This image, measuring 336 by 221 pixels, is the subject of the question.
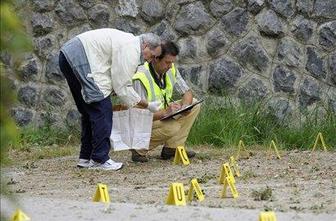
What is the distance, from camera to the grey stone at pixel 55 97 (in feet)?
38.5

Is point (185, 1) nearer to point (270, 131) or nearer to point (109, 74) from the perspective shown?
point (270, 131)

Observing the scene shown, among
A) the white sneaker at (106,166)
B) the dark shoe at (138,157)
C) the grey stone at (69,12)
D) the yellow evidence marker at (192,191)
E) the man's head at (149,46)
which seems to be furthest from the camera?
the grey stone at (69,12)

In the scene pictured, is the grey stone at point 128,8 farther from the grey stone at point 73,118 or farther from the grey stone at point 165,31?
the grey stone at point 73,118

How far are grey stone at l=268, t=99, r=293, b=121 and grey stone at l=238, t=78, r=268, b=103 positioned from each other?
0.16 metres

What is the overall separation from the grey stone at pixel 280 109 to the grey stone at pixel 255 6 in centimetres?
106

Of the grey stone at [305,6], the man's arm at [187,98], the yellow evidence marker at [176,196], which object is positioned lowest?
the yellow evidence marker at [176,196]

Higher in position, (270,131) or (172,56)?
(172,56)

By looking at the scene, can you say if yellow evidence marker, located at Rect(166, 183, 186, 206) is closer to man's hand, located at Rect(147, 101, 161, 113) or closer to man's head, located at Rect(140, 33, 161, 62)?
man's head, located at Rect(140, 33, 161, 62)

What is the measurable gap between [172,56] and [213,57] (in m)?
2.35

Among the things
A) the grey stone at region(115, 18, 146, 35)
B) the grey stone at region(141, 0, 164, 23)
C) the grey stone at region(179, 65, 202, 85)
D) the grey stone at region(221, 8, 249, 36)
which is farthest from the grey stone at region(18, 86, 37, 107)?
the grey stone at region(221, 8, 249, 36)

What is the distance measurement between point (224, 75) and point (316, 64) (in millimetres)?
1088

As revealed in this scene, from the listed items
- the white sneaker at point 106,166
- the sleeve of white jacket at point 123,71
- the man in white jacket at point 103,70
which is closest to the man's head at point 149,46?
the man in white jacket at point 103,70

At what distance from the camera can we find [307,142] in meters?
10.2

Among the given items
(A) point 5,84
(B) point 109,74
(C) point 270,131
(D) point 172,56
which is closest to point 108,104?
(B) point 109,74
